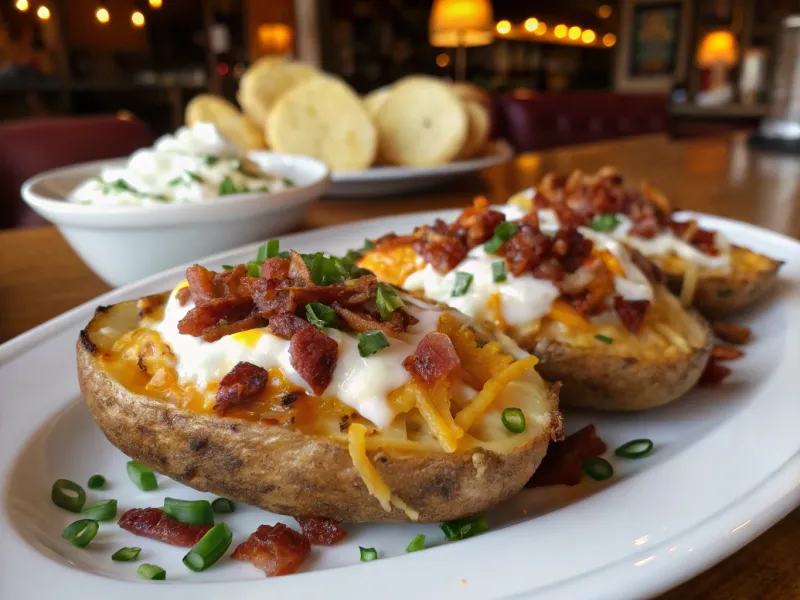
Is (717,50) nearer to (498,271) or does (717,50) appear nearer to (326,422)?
(498,271)

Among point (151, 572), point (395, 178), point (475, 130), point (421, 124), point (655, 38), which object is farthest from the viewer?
point (655, 38)

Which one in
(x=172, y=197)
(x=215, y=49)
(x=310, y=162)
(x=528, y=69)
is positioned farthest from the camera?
(x=528, y=69)

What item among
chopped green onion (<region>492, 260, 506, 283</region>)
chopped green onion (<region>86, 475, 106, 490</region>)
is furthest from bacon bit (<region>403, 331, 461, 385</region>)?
chopped green onion (<region>86, 475, 106, 490</region>)

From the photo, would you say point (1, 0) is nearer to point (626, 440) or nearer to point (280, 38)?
point (280, 38)

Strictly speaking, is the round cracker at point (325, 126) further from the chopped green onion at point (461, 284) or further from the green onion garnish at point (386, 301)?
the green onion garnish at point (386, 301)

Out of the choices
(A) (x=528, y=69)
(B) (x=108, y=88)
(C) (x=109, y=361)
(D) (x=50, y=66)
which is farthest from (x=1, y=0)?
(A) (x=528, y=69)

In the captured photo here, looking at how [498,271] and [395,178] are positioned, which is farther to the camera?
[395,178]

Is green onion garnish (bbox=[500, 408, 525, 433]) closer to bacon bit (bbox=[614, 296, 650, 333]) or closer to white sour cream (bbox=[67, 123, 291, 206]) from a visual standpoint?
bacon bit (bbox=[614, 296, 650, 333])

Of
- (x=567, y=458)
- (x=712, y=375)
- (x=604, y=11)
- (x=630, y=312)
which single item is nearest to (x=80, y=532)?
(x=567, y=458)
